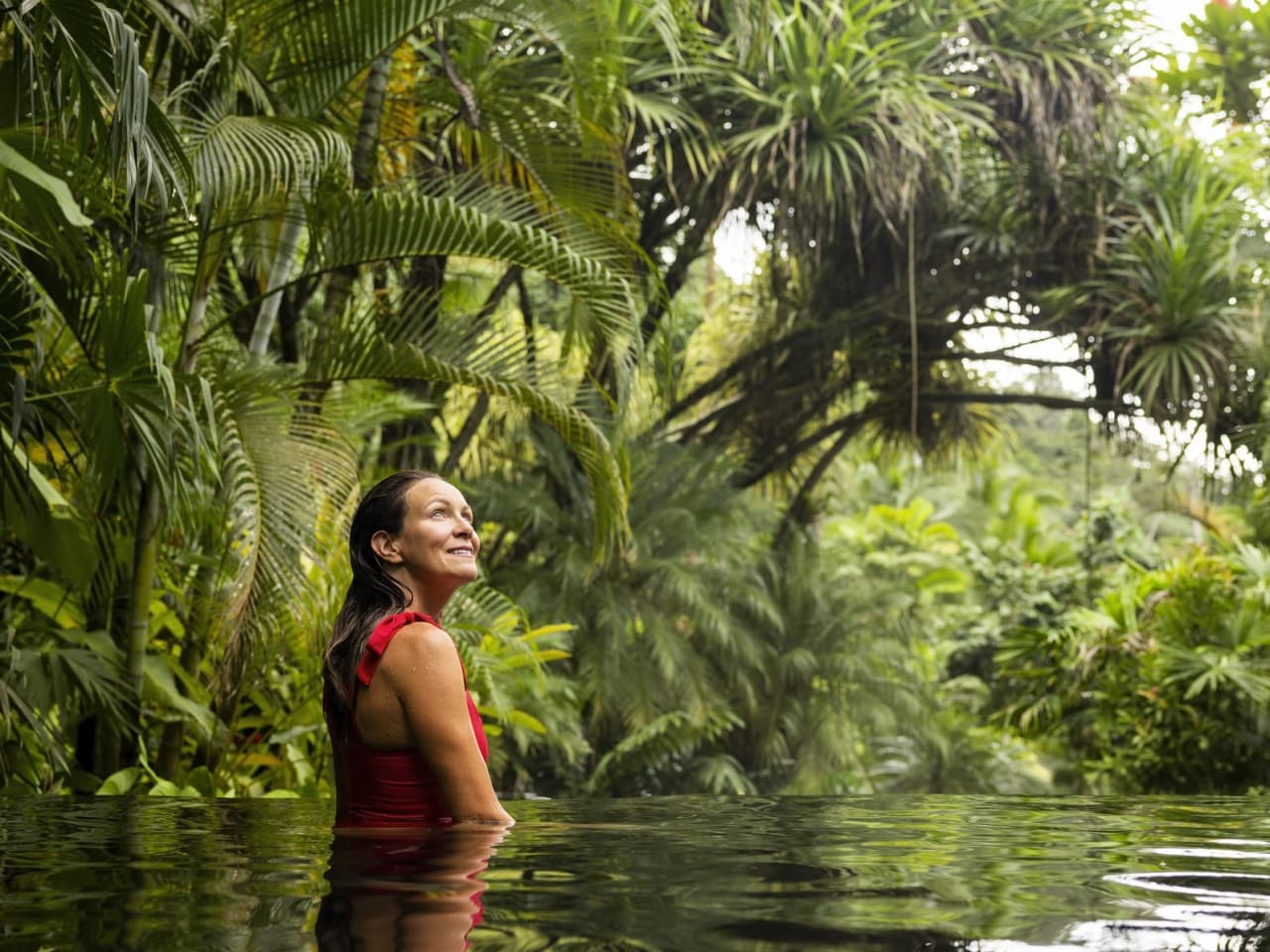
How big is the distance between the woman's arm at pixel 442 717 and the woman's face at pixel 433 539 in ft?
0.82

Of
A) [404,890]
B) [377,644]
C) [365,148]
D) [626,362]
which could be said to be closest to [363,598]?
[377,644]

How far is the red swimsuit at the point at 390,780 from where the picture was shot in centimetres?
265

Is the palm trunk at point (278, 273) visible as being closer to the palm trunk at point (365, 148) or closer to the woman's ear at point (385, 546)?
the palm trunk at point (365, 148)

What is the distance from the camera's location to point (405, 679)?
2.60 meters

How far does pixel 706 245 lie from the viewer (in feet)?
39.4

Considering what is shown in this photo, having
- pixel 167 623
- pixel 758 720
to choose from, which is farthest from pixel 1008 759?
pixel 167 623

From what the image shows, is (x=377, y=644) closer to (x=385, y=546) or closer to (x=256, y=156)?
(x=385, y=546)

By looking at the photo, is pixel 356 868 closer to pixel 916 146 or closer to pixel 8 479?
pixel 8 479

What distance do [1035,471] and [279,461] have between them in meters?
29.3

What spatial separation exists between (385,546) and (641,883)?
1.10 m

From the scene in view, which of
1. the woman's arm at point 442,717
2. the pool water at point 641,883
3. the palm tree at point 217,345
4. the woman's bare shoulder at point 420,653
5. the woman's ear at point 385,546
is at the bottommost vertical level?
the pool water at point 641,883

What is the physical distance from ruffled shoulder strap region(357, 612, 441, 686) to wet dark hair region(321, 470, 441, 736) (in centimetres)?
3

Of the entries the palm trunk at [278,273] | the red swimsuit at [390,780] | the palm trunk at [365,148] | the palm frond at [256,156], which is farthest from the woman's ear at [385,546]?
the palm trunk at [365,148]

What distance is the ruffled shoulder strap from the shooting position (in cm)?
264
